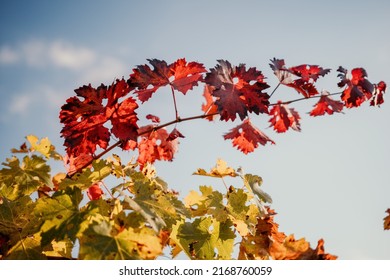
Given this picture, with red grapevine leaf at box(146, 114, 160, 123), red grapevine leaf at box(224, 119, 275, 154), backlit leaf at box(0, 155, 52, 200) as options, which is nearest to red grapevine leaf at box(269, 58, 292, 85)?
red grapevine leaf at box(224, 119, 275, 154)

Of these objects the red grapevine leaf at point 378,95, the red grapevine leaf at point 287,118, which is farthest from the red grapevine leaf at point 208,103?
the red grapevine leaf at point 378,95

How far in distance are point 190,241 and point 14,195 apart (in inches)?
41.6

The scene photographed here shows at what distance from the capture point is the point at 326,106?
243cm

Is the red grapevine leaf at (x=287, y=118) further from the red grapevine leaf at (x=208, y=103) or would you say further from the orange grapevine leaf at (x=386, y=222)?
the orange grapevine leaf at (x=386, y=222)

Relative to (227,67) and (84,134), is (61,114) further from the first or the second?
(227,67)

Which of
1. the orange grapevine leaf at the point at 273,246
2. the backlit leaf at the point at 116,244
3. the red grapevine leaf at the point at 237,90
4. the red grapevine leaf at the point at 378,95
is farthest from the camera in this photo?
the red grapevine leaf at the point at 378,95

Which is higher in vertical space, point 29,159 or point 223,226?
point 29,159

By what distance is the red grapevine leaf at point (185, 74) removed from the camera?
7.42 ft

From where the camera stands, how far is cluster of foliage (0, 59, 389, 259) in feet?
5.24

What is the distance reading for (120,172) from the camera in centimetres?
246

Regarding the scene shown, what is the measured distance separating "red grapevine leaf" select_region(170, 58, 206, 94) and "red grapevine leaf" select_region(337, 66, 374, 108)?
886 millimetres

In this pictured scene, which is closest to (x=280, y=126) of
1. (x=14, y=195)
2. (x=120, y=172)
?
(x=120, y=172)

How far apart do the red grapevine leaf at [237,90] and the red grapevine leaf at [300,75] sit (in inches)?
9.2

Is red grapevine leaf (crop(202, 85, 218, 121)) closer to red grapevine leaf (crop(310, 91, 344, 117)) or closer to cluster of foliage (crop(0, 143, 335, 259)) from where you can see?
cluster of foliage (crop(0, 143, 335, 259))
